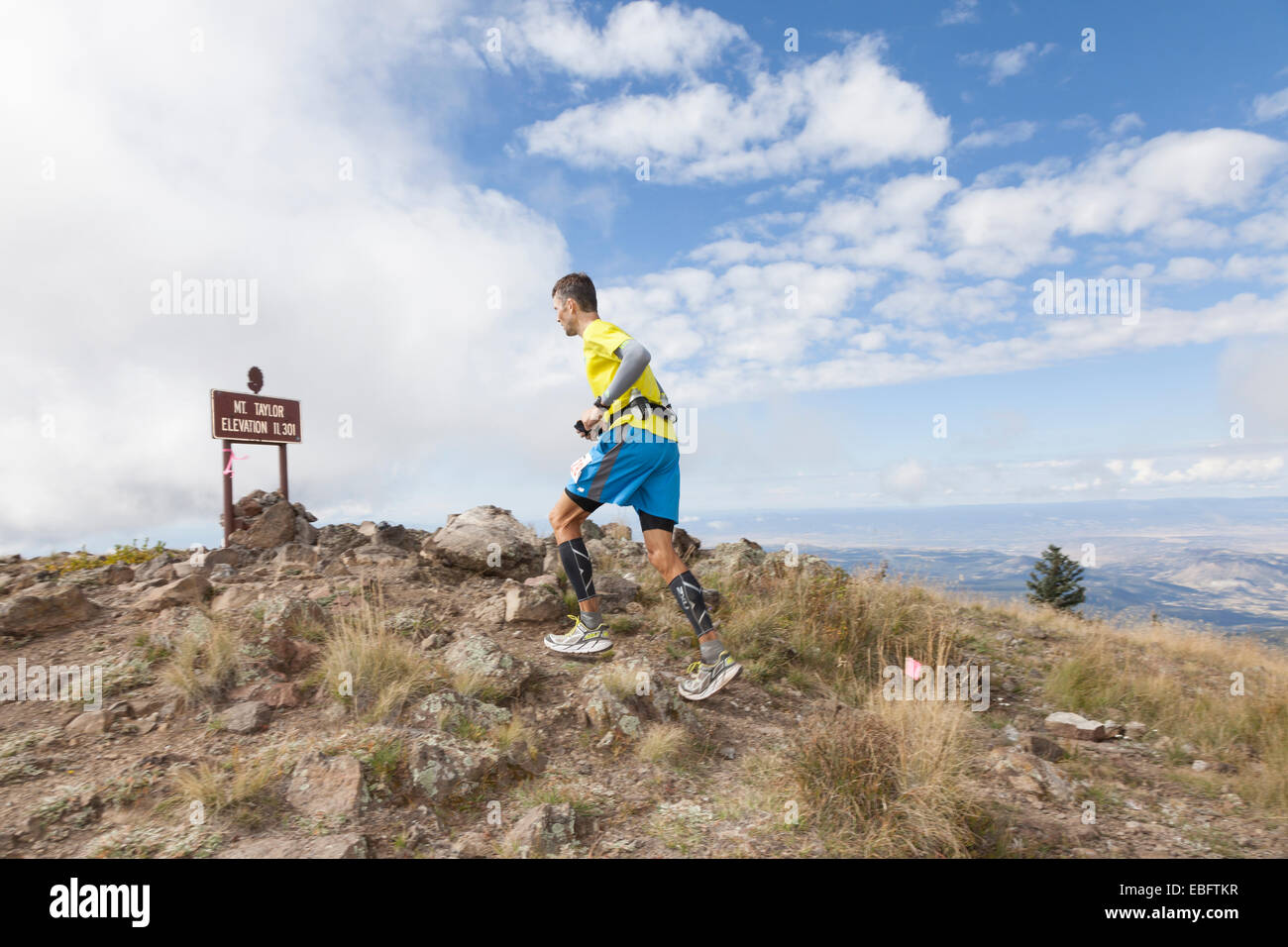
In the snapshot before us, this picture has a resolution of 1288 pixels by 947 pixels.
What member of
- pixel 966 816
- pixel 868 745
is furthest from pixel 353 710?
pixel 966 816

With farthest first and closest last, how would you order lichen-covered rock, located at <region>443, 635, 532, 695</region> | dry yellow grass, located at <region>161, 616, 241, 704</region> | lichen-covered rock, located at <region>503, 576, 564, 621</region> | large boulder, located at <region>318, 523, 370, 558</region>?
large boulder, located at <region>318, 523, 370, 558</region> → lichen-covered rock, located at <region>503, 576, 564, 621</region> → lichen-covered rock, located at <region>443, 635, 532, 695</region> → dry yellow grass, located at <region>161, 616, 241, 704</region>

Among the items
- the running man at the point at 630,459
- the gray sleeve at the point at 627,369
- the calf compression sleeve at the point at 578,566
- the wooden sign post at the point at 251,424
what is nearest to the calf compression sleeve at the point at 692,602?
the running man at the point at 630,459

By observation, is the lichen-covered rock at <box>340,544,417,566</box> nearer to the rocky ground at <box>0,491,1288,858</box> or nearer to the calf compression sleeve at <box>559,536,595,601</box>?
the rocky ground at <box>0,491,1288,858</box>

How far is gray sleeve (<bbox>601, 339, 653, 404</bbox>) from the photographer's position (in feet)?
13.4

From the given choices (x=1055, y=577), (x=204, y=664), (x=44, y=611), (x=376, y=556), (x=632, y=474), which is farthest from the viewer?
(x=1055, y=577)

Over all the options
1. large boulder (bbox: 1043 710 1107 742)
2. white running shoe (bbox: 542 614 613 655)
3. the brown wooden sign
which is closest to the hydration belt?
white running shoe (bbox: 542 614 613 655)

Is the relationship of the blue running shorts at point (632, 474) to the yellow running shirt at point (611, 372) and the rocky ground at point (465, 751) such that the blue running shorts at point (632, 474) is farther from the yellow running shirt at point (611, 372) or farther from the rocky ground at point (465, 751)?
the rocky ground at point (465, 751)

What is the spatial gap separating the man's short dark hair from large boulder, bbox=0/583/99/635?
4.55 meters

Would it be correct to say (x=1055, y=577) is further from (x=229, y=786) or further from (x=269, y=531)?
(x=229, y=786)

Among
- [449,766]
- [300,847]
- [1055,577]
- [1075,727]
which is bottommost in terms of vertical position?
[1055,577]

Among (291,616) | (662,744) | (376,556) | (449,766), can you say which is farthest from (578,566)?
(376,556)

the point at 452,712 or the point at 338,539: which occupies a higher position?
the point at 338,539

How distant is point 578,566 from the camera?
4.71 meters

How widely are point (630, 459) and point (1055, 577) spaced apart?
118ft
